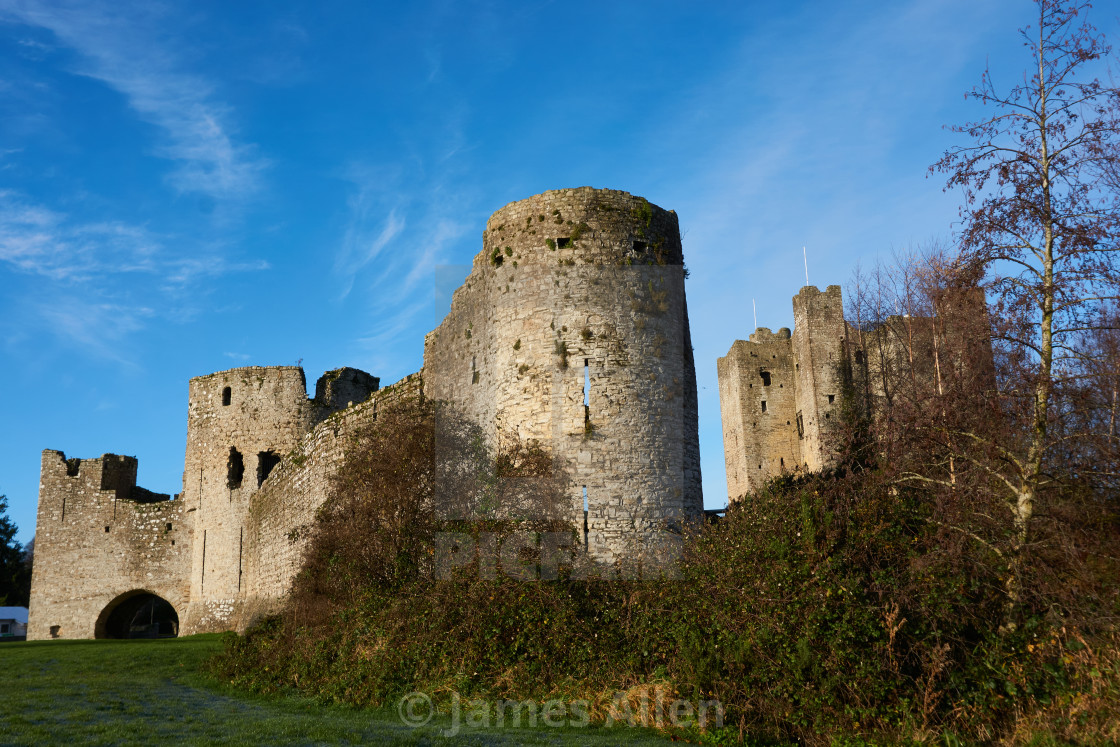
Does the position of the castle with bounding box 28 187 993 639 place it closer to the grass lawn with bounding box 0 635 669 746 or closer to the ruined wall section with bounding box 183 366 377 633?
the ruined wall section with bounding box 183 366 377 633

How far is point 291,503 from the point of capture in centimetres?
2006

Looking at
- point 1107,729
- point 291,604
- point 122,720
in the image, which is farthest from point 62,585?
point 1107,729

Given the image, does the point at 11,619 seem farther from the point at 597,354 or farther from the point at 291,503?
the point at 597,354

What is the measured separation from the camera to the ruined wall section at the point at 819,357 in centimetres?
3622

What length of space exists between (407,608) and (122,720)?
3.88 meters

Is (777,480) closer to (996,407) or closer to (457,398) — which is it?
(996,407)

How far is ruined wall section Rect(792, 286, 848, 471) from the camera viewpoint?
3622 cm

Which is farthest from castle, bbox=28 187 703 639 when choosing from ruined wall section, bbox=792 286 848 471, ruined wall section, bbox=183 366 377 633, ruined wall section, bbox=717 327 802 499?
ruined wall section, bbox=717 327 802 499

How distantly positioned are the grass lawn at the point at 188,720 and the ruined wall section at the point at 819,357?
28.6 m

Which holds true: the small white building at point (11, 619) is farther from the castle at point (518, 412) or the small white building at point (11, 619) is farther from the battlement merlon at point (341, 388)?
the battlement merlon at point (341, 388)

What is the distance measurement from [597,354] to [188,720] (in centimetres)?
748

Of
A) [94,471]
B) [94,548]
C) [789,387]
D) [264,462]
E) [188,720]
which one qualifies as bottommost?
[188,720]

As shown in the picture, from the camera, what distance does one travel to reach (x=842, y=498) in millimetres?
10062

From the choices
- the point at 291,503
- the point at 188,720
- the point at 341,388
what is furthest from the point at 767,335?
the point at 188,720
